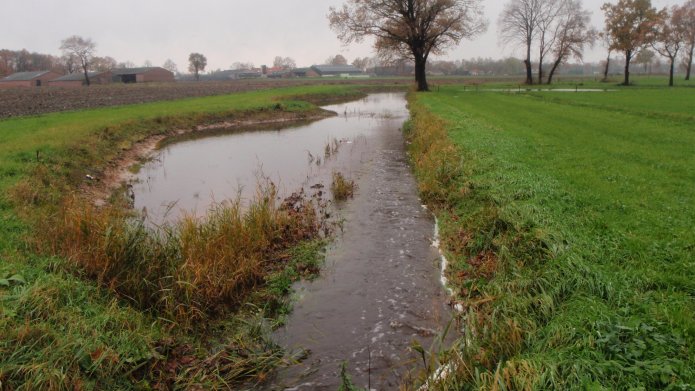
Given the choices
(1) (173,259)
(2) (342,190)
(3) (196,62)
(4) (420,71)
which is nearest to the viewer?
(1) (173,259)

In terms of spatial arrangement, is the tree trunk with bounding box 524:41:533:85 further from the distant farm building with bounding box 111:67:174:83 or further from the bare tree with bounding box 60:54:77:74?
the bare tree with bounding box 60:54:77:74

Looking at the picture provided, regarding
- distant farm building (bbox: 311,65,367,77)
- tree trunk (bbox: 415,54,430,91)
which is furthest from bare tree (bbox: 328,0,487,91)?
distant farm building (bbox: 311,65,367,77)

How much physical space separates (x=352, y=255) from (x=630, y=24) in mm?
63429

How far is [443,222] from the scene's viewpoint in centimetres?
993

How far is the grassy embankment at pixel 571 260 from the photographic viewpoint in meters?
4.19

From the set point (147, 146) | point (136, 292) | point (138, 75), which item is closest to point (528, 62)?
point (147, 146)

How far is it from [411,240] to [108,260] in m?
5.75

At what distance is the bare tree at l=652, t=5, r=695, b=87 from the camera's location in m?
53.0

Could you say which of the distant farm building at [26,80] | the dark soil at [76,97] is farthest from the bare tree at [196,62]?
the dark soil at [76,97]

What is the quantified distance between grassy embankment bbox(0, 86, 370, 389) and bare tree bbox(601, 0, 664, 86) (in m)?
60.3

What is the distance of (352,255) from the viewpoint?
345 inches

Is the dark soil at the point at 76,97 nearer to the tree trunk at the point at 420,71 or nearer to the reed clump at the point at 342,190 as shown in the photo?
the tree trunk at the point at 420,71

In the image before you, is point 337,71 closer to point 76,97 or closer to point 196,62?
point 196,62

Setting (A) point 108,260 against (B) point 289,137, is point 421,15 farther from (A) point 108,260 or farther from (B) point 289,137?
(A) point 108,260
